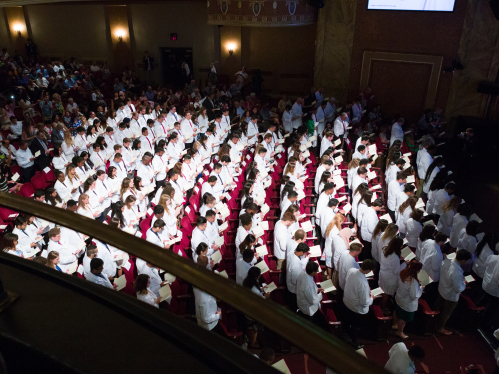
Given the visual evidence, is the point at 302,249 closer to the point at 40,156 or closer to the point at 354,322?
the point at 354,322

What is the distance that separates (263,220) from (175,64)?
48.0ft

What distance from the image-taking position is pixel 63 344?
1.25 metres

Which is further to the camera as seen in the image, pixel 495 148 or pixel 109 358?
pixel 495 148

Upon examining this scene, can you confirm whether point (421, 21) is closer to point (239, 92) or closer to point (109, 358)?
point (239, 92)

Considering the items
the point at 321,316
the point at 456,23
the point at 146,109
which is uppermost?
the point at 456,23

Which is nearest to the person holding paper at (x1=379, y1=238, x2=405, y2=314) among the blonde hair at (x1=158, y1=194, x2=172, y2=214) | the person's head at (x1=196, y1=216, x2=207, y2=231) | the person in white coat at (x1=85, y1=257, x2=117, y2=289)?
the person's head at (x1=196, y1=216, x2=207, y2=231)

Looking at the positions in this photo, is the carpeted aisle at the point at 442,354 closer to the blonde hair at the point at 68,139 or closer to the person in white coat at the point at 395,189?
the person in white coat at the point at 395,189

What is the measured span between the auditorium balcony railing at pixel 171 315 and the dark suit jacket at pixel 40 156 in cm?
814

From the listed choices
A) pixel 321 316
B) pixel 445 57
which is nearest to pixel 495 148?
pixel 445 57

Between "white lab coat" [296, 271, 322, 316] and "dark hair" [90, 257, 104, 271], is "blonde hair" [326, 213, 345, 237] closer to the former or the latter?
"white lab coat" [296, 271, 322, 316]

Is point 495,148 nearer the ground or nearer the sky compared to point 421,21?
Result: nearer the ground

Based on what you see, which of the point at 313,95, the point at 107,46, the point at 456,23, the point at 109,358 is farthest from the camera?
the point at 107,46

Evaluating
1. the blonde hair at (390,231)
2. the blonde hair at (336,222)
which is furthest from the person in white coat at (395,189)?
the blonde hair at (336,222)

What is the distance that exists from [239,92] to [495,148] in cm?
948
